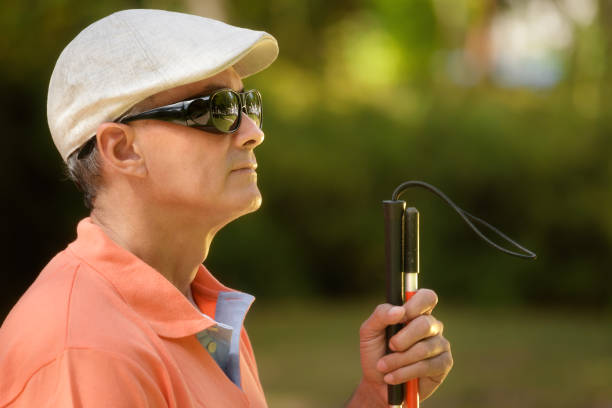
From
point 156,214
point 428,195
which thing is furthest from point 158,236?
point 428,195

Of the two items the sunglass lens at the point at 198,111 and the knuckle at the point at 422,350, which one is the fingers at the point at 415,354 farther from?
the sunglass lens at the point at 198,111

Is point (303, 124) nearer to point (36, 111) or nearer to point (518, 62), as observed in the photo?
point (36, 111)

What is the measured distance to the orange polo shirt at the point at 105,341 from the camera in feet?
4.67

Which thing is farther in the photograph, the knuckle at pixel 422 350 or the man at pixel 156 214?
the knuckle at pixel 422 350

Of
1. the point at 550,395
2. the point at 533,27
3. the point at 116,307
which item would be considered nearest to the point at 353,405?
the point at 116,307

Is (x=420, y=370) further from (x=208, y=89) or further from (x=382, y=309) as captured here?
(x=208, y=89)

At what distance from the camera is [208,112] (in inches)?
71.4

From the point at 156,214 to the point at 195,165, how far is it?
0.46ft

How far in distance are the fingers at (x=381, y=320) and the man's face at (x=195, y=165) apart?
1.22 ft

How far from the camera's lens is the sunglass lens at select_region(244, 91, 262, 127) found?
1994 millimetres

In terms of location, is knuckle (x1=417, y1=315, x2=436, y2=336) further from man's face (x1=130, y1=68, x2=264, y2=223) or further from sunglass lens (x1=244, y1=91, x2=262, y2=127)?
sunglass lens (x1=244, y1=91, x2=262, y2=127)

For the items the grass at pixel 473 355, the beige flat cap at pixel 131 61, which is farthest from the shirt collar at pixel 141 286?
the grass at pixel 473 355

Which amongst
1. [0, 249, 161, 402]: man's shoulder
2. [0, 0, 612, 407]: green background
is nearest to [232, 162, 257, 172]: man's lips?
[0, 249, 161, 402]: man's shoulder

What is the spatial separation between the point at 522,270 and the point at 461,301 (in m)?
0.85
